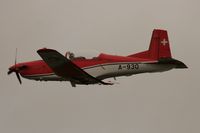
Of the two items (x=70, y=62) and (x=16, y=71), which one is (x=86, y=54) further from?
(x=16, y=71)

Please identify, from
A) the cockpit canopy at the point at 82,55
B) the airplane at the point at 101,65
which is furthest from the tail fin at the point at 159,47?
the cockpit canopy at the point at 82,55

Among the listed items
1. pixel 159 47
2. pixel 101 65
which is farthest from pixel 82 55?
pixel 159 47

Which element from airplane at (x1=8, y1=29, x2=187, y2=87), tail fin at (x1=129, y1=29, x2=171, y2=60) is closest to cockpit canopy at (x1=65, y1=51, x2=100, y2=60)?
airplane at (x1=8, y1=29, x2=187, y2=87)

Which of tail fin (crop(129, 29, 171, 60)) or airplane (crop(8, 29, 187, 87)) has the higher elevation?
tail fin (crop(129, 29, 171, 60))

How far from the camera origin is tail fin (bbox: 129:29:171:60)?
98.1ft

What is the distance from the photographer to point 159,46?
30328mm

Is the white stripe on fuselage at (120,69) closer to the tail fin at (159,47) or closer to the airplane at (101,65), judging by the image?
the airplane at (101,65)

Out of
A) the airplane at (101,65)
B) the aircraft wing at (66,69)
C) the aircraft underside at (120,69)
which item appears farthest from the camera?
the aircraft underside at (120,69)

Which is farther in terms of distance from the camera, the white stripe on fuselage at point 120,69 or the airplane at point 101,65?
the white stripe on fuselage at point 120,69

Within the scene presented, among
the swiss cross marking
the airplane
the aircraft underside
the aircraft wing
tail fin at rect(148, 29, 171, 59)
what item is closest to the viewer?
the aircraft wing

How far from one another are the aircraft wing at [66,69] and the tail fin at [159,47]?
283cm

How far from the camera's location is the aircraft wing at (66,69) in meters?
28.4

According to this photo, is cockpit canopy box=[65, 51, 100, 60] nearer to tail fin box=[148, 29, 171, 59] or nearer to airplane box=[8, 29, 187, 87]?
airplane box=[8, 29, 187, 87]

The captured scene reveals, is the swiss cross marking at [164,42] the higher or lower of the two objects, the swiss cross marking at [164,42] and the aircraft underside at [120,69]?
the higher
